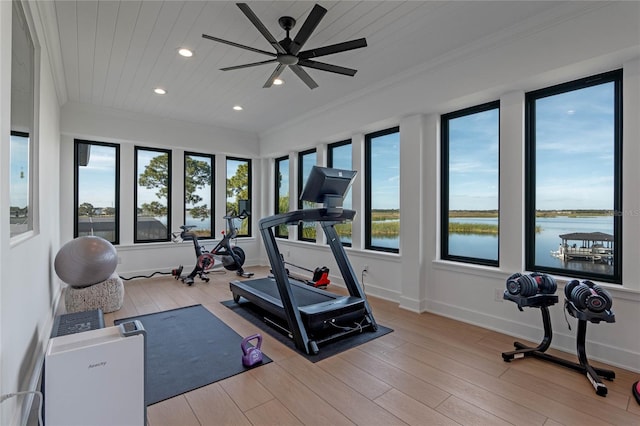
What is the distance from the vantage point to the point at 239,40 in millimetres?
3115

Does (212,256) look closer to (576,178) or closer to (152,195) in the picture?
(152,195)

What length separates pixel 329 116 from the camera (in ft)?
16.8

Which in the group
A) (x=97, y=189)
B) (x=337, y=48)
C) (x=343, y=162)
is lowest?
(x=97, y=189)

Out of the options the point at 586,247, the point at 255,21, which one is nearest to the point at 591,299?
the point at 586,247

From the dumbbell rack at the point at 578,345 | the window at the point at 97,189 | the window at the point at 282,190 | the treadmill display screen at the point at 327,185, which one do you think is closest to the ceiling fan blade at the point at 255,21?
the treadmill display screen at the point at 327,185

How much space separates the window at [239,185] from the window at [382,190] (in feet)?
9.93

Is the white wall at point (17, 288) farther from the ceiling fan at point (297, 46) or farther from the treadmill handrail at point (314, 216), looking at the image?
the treadmill handrail at point (314, 216)

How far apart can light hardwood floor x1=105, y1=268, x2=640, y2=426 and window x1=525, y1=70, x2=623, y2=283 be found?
89 centimetres

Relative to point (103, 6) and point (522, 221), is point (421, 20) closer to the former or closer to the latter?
point (522, 221)

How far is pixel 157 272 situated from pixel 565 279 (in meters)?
6.01

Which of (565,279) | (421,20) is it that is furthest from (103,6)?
(565,279)

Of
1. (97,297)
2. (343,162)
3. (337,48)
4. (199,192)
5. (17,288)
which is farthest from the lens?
(199,192)

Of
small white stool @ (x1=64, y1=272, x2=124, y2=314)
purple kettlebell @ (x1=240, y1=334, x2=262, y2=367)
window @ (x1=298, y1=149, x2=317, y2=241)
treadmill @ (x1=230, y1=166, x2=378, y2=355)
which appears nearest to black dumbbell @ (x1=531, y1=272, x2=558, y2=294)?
treadmill @ (x1=230, y1=166, x2=378, y2=355)

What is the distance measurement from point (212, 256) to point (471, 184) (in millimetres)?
4259
